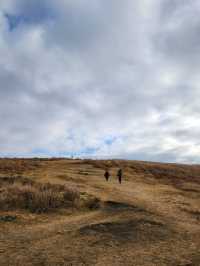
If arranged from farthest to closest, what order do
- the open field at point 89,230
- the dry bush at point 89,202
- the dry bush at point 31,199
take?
the dry bush at point 89,202
the dry bush at point 31,199
the open field at point 89,230

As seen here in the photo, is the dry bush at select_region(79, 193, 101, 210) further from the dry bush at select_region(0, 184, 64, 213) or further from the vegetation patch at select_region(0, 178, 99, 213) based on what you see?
the dry bush at select_region(0, 184, 64, 213)

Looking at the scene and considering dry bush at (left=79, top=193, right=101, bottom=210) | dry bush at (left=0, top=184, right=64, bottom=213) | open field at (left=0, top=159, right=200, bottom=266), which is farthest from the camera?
dry bush at (left=79, top=193, right=101, bottom=210)

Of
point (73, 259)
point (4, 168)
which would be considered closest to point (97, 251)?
point (73, 259)

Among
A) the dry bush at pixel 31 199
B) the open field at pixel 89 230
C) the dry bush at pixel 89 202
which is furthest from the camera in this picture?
the dry bush at pixel 89 202

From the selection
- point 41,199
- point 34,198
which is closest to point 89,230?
point 41,199

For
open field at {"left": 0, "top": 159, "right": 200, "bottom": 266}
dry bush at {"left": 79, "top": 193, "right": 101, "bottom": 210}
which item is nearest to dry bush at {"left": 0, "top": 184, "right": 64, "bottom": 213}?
open field at {"left": 0, "top": 159, "right": 200, "bottom": 266}

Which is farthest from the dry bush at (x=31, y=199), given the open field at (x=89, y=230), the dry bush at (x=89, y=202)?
the dry bush at (x=89, y=202)

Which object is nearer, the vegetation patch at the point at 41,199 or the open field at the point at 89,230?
the open field at the point at 89,230

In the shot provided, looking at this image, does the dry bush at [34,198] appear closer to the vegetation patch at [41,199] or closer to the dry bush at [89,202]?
the vegetation patch at [41,199]

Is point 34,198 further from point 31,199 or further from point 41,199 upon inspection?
point 41,199

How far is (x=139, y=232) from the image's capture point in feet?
34.4

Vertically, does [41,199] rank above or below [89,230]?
above

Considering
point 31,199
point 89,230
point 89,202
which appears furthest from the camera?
point 89,202

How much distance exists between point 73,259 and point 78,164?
1145 inches
